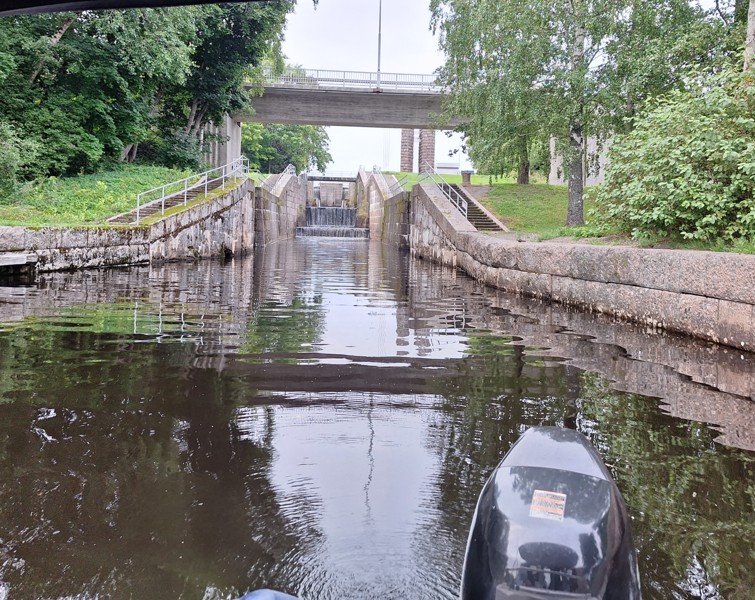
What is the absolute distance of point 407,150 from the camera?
6594cm

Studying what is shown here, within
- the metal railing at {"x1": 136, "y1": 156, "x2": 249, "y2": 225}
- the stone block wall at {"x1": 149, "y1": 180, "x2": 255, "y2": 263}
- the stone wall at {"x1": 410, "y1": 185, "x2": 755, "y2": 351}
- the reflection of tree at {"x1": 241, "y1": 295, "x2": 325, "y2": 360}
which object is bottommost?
the reflection of tree at {"x1": 241, "y1": 295, "x2": 325, "y2": 360}

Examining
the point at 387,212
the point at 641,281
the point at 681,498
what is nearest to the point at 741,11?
the point at 641,281

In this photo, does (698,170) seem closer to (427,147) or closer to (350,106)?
(350,106)

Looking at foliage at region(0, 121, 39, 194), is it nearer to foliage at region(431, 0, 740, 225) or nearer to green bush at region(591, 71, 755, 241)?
foliage at region(431, 0, 740, 225)

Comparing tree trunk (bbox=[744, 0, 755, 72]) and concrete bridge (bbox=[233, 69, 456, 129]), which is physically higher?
concrete bridge (bbox=[233, 69, 456, 129])

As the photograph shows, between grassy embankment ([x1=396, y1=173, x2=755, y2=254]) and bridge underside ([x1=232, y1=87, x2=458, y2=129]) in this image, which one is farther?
bridge underside ([x1=232, y1=87, x2=458, y2=129])

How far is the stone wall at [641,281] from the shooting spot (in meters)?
7.19

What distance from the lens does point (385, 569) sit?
2.61 m

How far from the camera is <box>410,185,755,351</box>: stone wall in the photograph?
7.19 meters

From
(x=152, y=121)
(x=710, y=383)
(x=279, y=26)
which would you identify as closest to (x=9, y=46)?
(x=152, y=121)

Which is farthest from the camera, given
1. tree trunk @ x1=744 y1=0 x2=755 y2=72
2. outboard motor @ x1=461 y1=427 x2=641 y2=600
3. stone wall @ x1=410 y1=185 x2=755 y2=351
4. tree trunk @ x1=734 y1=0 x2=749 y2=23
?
tree trunk @ x1=734 y1=0 x2=749 y2=23

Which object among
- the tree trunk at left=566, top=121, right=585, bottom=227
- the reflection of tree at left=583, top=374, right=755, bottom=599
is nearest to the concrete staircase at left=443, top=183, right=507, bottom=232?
the tree trunk at left=566, top=121, right=585, bottom=227

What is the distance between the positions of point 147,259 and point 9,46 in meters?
9.27

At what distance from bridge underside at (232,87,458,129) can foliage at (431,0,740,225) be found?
51.6ft
